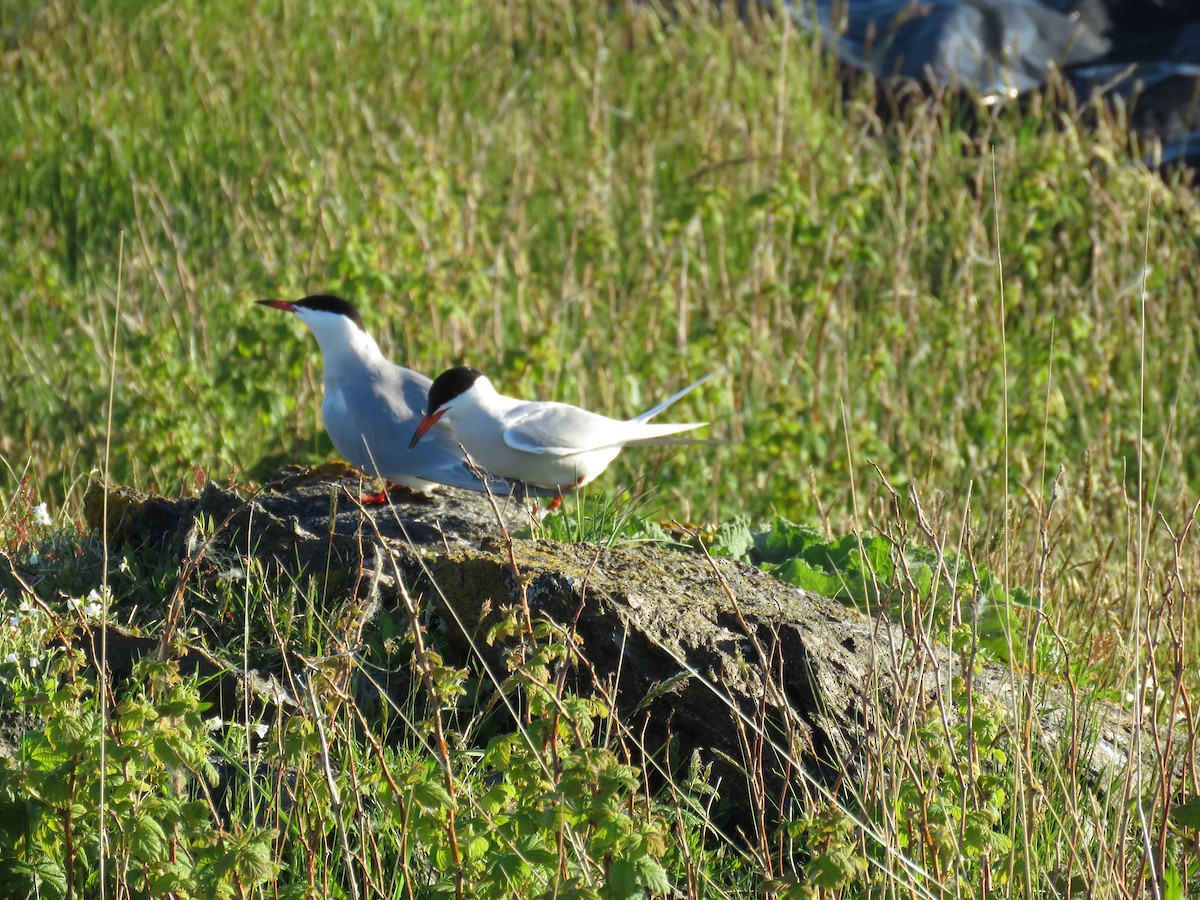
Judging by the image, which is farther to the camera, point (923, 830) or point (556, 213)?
point (556, 213)

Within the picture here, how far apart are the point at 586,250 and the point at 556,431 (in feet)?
7.04

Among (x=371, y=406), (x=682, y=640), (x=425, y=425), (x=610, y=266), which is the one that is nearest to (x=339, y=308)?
(x=371, y=406)

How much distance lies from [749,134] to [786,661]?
5.02 metres

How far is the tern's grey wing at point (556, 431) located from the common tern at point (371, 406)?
157 millimetres

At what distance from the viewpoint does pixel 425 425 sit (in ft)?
12.3

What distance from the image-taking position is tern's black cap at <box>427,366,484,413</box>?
3.70 metres

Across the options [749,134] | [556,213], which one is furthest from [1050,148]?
[556,213]

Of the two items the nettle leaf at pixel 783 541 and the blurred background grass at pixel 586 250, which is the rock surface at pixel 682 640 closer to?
the nettle leaf at pixel 783 541

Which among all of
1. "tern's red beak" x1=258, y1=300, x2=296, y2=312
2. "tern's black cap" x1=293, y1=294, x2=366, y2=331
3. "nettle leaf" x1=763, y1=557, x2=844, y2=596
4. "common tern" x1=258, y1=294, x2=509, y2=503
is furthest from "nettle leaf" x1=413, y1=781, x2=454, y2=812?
"tern's red beak" x1=258, y1=300, x2=296, y2=312

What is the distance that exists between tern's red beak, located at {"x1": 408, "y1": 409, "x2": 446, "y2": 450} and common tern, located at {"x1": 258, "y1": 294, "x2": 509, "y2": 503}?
0.03m

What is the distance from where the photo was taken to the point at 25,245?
5863mm

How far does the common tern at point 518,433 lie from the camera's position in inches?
146

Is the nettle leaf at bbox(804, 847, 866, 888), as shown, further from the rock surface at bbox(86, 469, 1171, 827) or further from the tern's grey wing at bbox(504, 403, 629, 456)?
the tern's grey wing at bbox(504, 403, 629, 456)

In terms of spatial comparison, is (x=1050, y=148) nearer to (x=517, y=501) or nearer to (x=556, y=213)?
(x=556, y=213)
